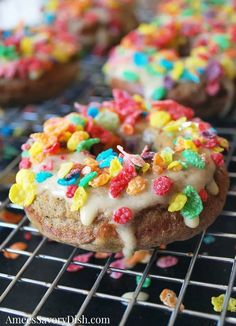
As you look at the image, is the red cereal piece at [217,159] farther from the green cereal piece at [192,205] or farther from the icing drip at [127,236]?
the icing drip at [127,236]

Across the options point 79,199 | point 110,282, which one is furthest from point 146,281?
point 79,199

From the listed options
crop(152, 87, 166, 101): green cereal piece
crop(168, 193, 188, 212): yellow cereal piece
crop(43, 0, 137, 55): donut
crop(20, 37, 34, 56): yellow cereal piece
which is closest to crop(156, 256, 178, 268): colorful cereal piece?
crop(168, 193, 188, 212): yellow cereal piece

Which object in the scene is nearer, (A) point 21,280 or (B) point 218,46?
(A) point 21,280

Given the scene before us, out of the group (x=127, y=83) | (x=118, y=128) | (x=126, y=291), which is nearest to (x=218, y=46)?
(x=127, y=83)

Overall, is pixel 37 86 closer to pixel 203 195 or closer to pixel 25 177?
pixel 25 177

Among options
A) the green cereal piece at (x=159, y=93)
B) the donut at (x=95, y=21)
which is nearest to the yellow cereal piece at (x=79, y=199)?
the green cereal piece at (x=159, y=93)

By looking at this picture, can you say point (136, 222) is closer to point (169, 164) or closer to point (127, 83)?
point (169, 164)
